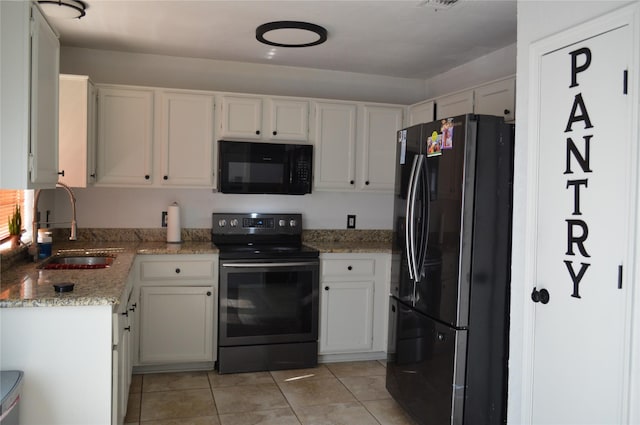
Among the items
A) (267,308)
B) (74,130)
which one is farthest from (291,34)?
(267,308)

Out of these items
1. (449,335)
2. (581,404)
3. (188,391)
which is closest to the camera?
(581,404)

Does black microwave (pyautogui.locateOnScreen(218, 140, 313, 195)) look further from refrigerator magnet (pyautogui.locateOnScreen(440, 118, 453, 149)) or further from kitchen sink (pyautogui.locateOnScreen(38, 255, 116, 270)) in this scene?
refrigerator magnet (pyautogui.locateOnScreen(440, 118, 453, 149))

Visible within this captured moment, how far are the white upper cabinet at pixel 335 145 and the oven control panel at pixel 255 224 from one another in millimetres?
401

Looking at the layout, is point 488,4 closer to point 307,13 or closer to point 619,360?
point 307,13

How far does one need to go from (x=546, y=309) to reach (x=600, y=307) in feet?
1.05

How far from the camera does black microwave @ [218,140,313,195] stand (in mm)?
4055

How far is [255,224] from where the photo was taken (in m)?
4.39

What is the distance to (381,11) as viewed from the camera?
10.2ft

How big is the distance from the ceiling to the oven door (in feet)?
5.11

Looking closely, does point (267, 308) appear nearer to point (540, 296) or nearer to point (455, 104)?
point (455, 104)

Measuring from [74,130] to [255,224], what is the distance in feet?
4.91

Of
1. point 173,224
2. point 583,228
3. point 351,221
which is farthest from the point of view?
point 351,221

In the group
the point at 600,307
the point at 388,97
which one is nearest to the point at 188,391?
the point at 600,307

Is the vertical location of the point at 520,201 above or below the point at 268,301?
above
